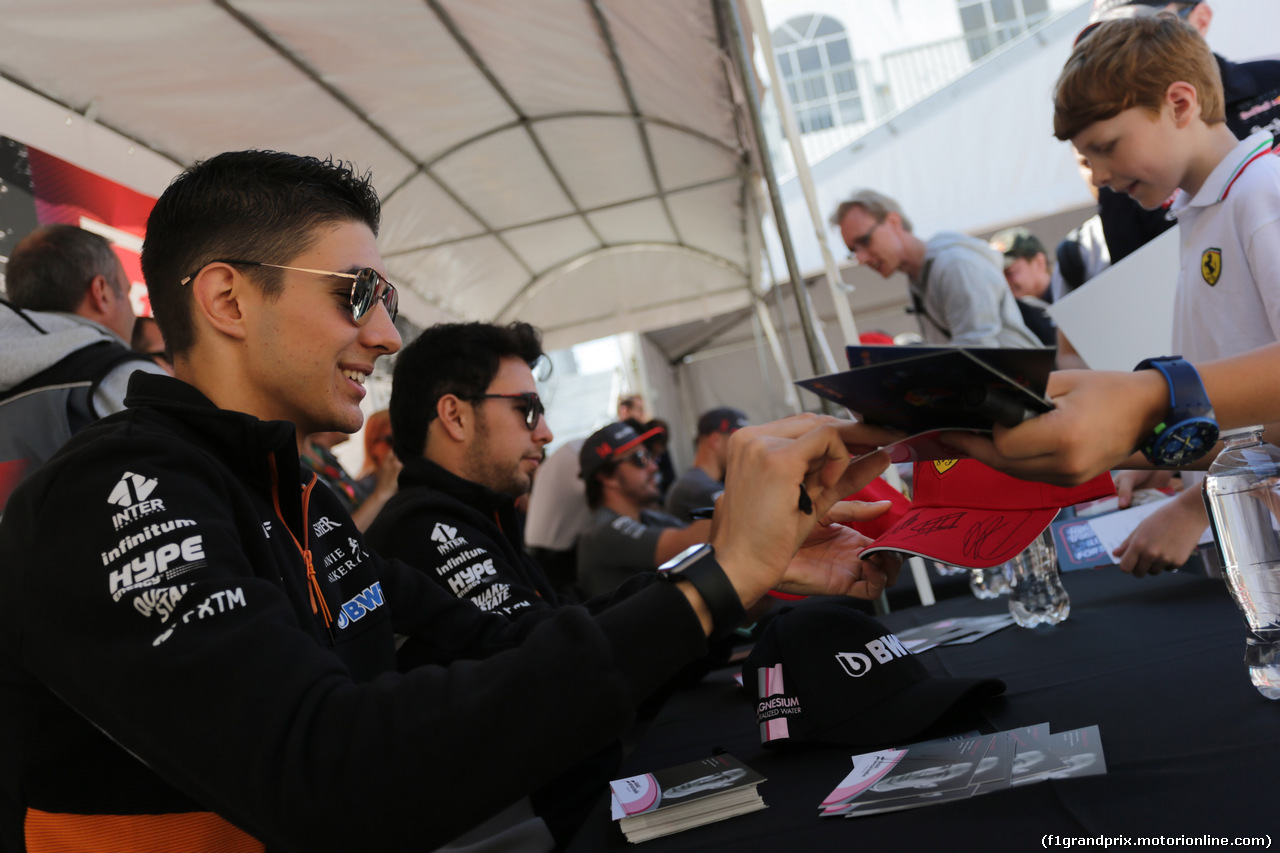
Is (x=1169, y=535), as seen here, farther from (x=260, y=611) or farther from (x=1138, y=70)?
(x=260, y=611)

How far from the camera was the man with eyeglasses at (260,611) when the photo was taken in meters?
0.74

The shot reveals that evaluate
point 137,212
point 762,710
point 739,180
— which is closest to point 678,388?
point 739,180

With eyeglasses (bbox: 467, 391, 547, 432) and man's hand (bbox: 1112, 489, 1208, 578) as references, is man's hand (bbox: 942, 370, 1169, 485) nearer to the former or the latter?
man's hand (bbox: 1112, 489, 1208, 578)

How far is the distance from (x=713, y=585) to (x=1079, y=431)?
42cm

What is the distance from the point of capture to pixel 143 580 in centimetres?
79

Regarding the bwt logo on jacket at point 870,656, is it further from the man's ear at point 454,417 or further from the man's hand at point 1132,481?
the man's ear at point 454,417

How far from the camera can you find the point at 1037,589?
5.66ft

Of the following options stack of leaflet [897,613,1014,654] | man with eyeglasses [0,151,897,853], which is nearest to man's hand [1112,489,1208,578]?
stack of leaflet [897,613,1014,654]

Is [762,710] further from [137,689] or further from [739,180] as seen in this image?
[739,180]

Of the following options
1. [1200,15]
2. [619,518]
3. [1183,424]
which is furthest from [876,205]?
[1183,424]

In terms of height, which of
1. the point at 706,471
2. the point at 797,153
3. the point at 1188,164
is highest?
the point at 797,153

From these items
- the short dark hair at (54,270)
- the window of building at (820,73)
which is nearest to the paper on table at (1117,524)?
the short dark hair at (54,270)

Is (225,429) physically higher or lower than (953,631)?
higher

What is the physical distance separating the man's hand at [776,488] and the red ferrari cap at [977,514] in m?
0.16
